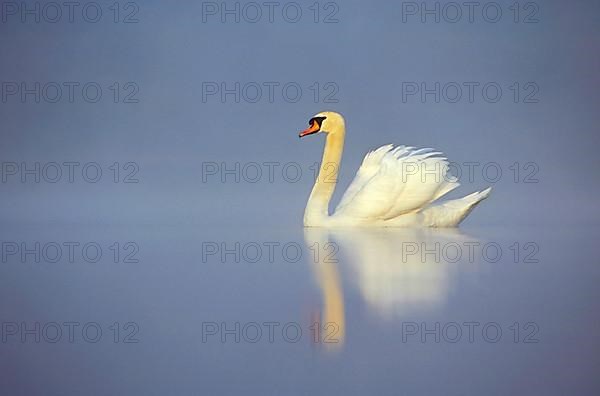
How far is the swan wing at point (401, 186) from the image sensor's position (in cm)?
506

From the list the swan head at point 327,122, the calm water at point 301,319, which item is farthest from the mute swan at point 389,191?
the calm water at point 301,319

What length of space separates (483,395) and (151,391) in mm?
672

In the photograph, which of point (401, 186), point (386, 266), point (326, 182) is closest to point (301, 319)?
point (386, 266)

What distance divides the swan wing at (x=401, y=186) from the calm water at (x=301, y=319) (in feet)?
2.35

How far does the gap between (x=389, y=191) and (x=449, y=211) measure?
19.4 inches

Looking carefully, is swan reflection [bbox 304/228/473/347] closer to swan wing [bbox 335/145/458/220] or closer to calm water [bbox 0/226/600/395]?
calm water [bbox 0/226/600/395]

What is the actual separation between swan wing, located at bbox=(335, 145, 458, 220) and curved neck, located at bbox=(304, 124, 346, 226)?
0.87ft

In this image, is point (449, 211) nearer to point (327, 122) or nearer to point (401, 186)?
point (401, 186)

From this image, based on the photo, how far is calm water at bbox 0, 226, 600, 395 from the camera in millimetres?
1923

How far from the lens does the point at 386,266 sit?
11.8 ft

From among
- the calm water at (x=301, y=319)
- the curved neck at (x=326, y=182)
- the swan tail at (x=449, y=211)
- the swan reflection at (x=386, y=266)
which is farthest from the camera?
the curved neck at (x=326, y=182)

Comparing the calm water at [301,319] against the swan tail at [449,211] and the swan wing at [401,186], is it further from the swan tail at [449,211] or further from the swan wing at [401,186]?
the swan tail at [449,211]

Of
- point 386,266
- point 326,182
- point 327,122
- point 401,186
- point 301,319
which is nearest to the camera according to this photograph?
point 301,319

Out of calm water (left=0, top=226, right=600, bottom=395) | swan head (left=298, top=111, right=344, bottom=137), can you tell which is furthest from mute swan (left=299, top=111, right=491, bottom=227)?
calm water (left=0, top=226, right=600, bottom=395)
